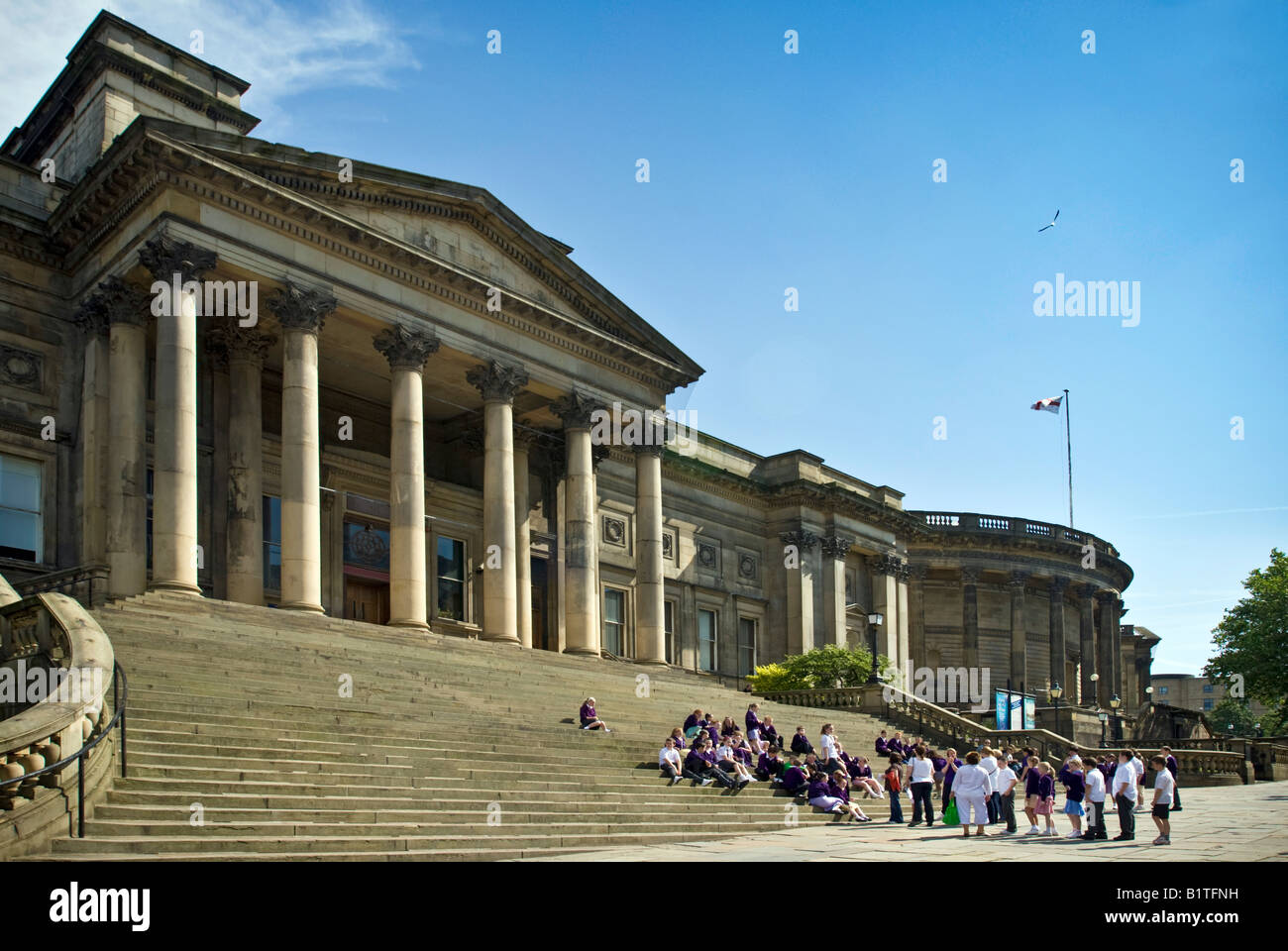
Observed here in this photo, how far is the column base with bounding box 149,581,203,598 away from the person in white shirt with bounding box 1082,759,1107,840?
17.4m

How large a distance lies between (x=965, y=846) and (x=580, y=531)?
1972 cm

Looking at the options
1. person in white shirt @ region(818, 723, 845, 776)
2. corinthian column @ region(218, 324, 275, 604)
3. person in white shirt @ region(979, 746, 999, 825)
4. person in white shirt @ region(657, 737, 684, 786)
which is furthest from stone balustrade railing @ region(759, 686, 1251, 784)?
corinthian column @ region(218, 324, 275, 604)

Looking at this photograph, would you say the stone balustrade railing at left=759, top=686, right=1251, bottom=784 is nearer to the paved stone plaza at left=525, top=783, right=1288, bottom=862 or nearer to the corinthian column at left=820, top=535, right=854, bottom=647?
the paved stone plaza at left=525, top=783, right=1288, bottom=862

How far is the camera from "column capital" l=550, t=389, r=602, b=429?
1468 inches

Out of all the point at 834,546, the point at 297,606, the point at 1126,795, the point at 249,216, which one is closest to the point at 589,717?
the point at 297,606

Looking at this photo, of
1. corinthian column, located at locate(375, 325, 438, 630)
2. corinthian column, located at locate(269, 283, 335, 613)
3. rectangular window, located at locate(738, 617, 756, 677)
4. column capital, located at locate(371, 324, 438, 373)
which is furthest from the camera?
rectangular window, located at locate(738, 617, 756, 677)

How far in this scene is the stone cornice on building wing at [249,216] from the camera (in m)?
27.2

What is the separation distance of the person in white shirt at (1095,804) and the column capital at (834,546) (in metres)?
33.6

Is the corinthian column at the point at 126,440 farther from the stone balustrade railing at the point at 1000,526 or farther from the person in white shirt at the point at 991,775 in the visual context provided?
the stone balustrade railing at the point at 1000,526

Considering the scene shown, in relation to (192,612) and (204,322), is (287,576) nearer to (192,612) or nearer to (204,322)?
(192,612)

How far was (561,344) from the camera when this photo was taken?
121ft

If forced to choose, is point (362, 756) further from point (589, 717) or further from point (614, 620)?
point (614, 620)

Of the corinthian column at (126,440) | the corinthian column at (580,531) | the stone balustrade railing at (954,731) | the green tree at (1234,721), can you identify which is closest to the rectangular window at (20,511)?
the corinthian column at (126,440)
